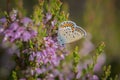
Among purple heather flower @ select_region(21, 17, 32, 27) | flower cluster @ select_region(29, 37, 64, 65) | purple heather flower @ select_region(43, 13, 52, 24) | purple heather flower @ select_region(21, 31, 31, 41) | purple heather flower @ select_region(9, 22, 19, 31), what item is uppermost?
purple heather flower @ select_region(43, 13, 52, 24)

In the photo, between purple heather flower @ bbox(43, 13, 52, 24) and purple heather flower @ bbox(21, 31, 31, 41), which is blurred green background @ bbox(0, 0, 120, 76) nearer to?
purple heather flower @ bbox(43, 13, 52, 24)

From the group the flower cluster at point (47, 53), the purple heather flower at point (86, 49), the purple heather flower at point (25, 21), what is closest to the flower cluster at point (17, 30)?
the purple heather flower at point (25, 21)

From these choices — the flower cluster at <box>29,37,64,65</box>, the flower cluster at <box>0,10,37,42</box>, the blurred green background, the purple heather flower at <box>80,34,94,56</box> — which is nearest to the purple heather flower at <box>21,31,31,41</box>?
the flower cluster at <box>0,10,37,42</box>

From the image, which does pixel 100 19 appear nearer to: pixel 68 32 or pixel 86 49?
pixel 86 49

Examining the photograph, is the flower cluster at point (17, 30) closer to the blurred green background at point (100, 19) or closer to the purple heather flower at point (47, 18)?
the purple heather flower at point (47, 18)

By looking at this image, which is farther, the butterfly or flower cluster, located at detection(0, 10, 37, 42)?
the butterfly

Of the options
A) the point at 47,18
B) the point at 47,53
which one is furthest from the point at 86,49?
the point at 47,53
